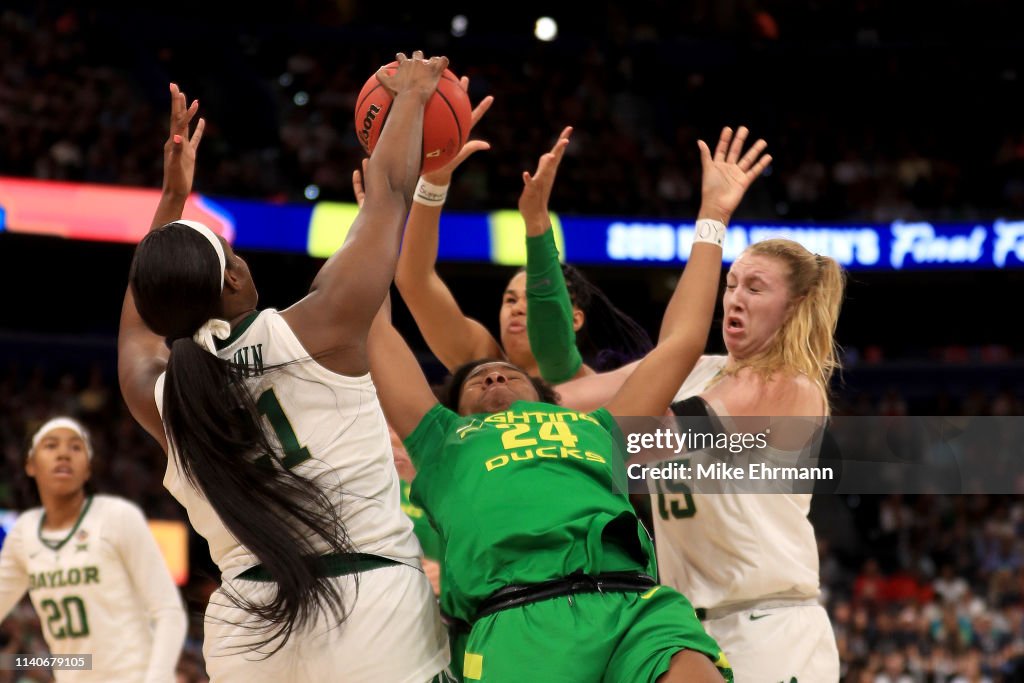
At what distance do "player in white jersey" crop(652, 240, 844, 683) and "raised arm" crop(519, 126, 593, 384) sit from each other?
476mm

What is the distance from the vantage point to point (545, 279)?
3.77m

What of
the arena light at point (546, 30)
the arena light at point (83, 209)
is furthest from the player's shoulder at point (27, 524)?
the arena light at point (546, 30)

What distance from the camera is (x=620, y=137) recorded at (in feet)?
55.0

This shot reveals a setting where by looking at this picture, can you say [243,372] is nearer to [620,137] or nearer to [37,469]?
[37,469]

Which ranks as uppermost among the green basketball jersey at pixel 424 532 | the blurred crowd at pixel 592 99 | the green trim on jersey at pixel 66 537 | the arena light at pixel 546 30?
the arena light at pixel 546 30

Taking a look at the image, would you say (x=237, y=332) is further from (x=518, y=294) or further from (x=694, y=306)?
(x=518, y=294)

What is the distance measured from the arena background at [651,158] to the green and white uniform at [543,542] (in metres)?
8.59

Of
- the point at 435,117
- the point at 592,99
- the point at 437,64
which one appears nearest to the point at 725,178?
the point at 435,117

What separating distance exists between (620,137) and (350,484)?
14479 millimetres

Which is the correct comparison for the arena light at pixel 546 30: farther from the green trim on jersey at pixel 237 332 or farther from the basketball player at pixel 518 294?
the green trim on jersey at pixel 237 332

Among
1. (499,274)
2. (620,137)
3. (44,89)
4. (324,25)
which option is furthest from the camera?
(324,25)

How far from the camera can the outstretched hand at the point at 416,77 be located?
304cm

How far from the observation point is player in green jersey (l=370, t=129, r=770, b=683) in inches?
108

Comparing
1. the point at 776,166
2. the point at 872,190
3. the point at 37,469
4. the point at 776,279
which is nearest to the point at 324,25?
the point at 776,166
